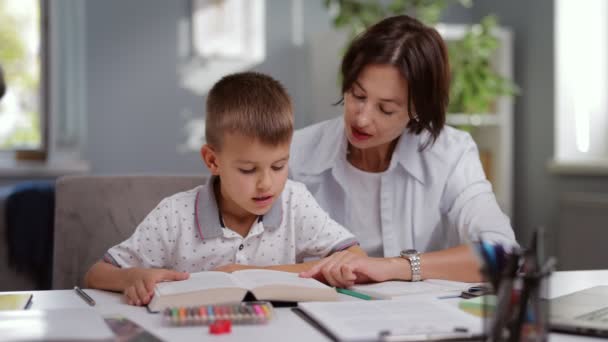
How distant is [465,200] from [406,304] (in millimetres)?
652

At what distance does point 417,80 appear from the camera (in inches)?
64.6

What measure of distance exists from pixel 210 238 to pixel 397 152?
0.55 meters

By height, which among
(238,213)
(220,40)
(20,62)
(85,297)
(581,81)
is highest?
(220,40)

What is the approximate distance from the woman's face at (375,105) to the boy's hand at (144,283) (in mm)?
593

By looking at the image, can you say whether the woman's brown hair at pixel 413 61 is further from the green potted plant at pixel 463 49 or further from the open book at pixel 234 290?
the green potted plant at pixel 463 49

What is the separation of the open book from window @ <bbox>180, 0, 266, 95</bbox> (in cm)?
312

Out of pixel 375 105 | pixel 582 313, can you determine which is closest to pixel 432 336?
pixel 582 313

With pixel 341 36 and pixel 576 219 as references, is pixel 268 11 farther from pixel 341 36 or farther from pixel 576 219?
pixel 576 219

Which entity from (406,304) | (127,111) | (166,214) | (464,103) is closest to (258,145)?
(166,214)

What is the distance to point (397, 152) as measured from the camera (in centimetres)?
174

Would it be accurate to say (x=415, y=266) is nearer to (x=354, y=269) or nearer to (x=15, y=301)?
(x=354, y=269)

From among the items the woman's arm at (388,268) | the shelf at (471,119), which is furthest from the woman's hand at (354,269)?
the shelf at (471,119)

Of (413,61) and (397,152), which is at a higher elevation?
(413,61)

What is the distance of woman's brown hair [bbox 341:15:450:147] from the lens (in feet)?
5.37
